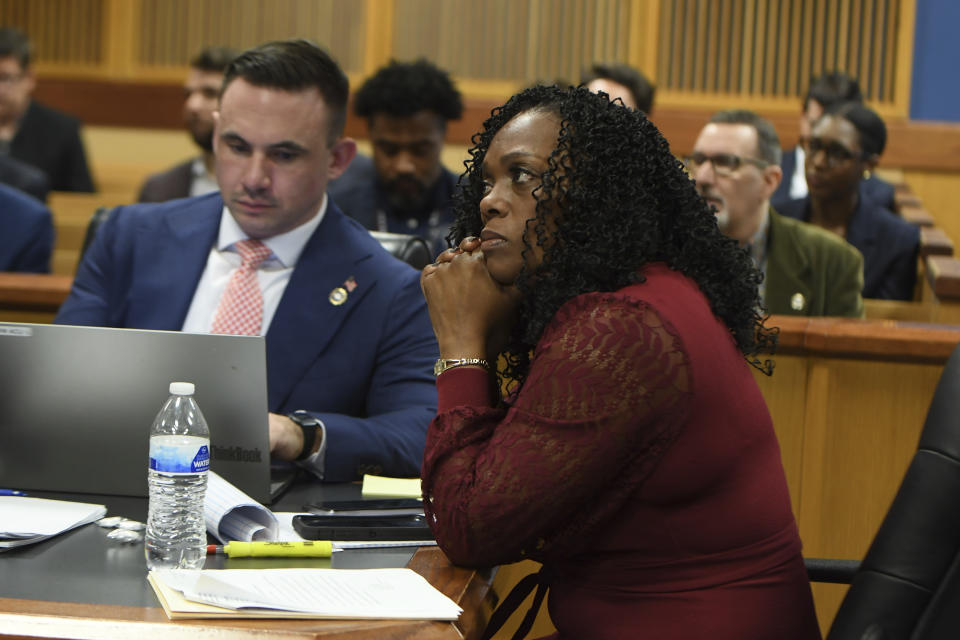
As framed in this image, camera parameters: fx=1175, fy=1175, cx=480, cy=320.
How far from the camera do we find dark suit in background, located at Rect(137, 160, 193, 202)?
16.0ft

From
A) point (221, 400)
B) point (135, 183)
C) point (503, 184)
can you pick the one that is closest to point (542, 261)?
point (503, 184)

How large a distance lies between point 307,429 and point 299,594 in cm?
60

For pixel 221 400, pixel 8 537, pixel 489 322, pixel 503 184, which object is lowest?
pixel 8 537

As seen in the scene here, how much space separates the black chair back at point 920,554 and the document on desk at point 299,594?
1.55 feet

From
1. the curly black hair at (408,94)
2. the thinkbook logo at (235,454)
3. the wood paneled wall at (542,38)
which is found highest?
the wood paneled wall at (542,38)

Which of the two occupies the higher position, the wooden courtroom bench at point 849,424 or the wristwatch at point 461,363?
the wristwatch at point 461,363

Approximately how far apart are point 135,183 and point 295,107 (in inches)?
169

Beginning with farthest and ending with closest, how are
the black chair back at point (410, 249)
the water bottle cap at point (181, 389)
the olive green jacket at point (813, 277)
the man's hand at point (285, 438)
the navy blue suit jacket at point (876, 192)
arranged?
the navy blue suit jacket at point (876, 192), the olive green jacket at point (813, 277), the black chair back at point (410, 249), the man's hand at point (285, 438), the water bottle cap at point (181, 389)

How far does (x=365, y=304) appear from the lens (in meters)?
2.21

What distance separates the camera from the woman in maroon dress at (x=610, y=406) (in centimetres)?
138

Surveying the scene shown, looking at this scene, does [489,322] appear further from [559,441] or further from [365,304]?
[365,304]

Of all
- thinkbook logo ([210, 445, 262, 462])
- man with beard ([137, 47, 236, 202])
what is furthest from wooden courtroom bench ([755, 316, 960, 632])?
man with beard ([137, 47, 236, 202])

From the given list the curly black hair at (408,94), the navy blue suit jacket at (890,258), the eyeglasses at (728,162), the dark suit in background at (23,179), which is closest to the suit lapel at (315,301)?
the eyeglasses at (728,162)

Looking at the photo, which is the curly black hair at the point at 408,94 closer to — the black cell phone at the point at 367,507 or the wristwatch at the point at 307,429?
the wristwatch at the point at 307,429
